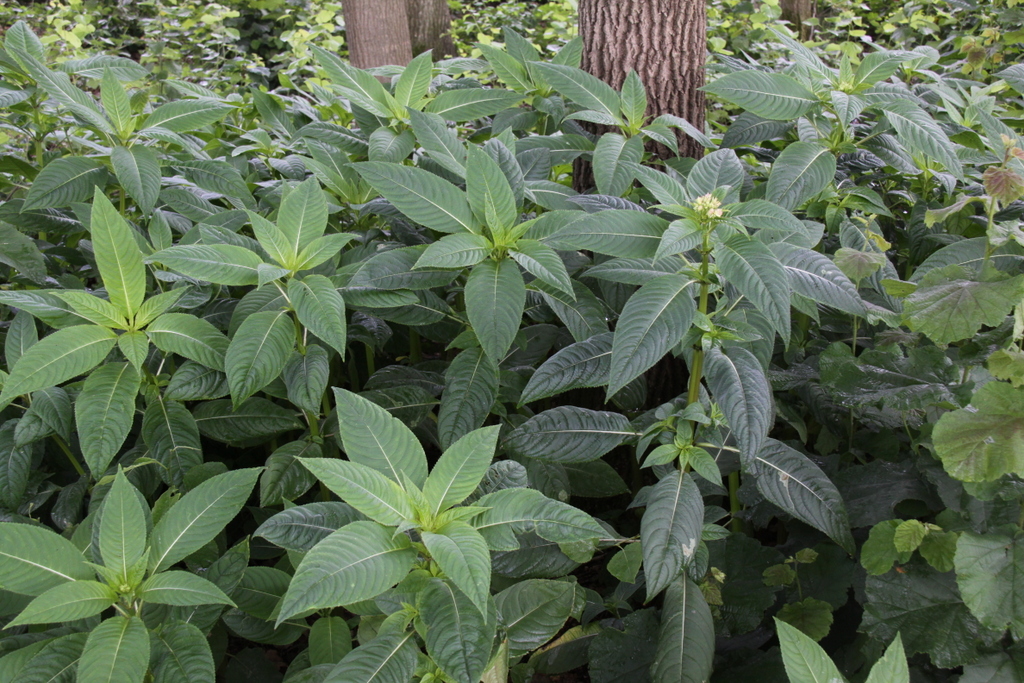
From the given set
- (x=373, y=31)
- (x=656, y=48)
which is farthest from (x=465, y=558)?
(x=373, y=31)

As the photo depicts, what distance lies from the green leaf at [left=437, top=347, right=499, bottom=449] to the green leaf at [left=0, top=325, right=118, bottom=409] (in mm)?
781

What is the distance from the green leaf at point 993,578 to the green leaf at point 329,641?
1251 mm

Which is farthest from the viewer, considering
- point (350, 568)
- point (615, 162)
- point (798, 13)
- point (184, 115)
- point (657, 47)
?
point (798, 13)

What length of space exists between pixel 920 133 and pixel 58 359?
228 centimetres

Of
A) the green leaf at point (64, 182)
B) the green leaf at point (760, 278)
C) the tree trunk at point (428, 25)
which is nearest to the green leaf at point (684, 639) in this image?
the green leaf at point (760, 278)

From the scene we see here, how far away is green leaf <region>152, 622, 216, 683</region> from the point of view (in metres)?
1.30

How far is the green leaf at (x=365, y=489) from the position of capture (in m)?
1.19

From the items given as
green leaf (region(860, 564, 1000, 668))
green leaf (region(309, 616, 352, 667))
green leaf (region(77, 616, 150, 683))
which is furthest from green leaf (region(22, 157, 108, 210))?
green leaf (region(860, 564, 1000, 668))

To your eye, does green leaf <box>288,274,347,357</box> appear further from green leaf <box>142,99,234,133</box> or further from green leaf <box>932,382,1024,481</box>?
green leaf <box>932,382,1024,481</box>

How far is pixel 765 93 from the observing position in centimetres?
210

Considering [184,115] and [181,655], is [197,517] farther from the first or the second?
[184,115]

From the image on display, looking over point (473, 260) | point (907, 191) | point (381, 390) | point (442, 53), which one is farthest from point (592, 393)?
point (442, 53)

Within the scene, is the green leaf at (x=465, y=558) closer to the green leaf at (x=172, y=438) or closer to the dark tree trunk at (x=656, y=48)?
the green leaf at (x=172, y=438)

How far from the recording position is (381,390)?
1.94 metres
